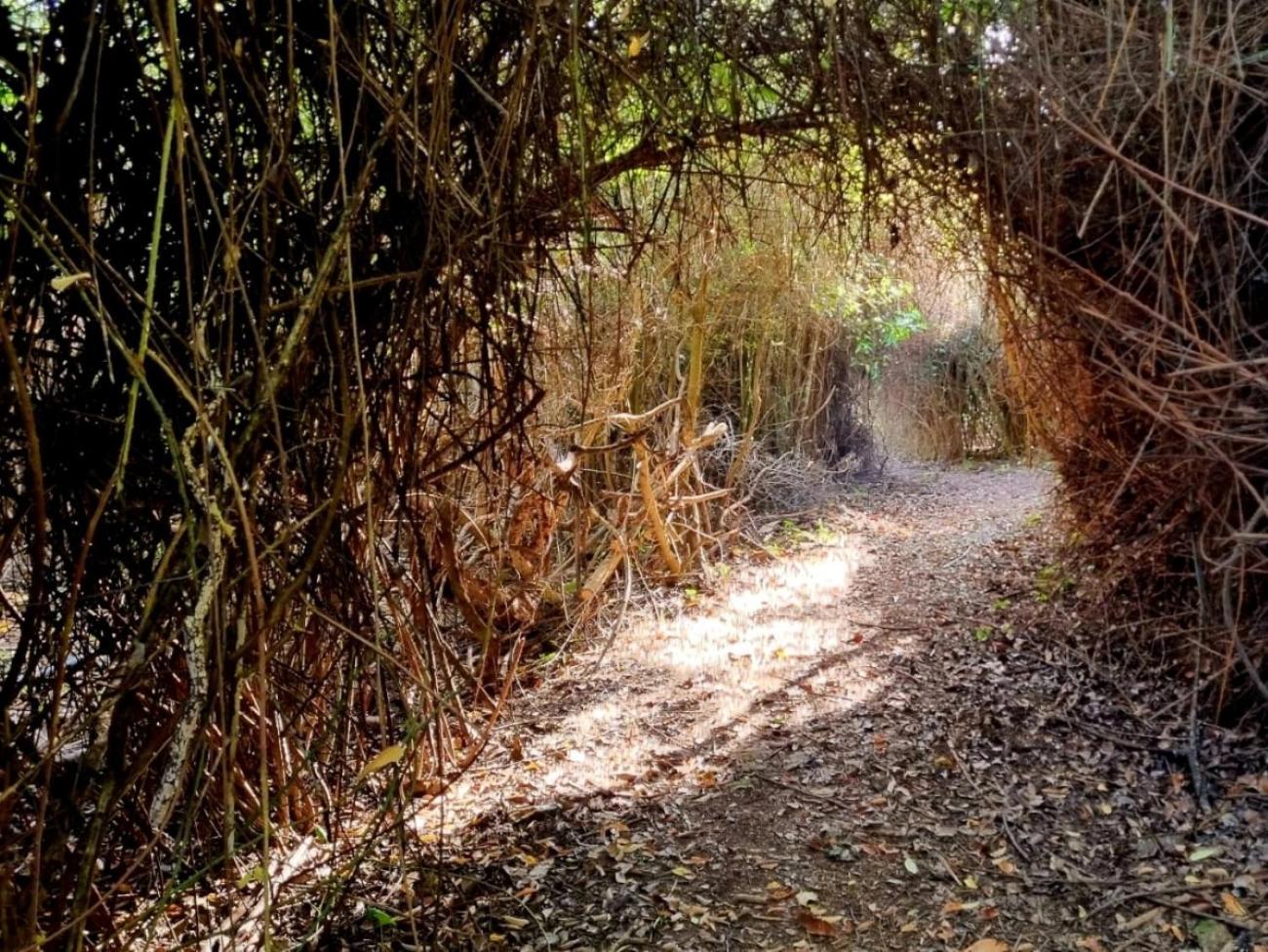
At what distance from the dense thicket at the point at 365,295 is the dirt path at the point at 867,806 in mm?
499

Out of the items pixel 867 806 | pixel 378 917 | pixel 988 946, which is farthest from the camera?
pixel 867 806

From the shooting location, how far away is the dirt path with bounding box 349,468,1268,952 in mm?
2484

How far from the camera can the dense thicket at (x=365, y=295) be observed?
60.3 inches

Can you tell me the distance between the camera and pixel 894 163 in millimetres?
3529

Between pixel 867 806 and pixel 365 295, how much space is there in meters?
2.49

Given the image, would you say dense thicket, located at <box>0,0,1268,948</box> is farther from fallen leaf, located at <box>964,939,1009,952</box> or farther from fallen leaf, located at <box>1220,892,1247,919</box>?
fallen leaf, located at <box>964,939,1009,952</box>

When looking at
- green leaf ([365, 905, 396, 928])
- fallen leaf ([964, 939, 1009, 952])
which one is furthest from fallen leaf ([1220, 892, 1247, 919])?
green leaf ([365, 905, 396, 928])

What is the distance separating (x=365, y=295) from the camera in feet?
6.82

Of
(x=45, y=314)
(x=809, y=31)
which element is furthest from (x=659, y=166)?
(x=45, y=314)

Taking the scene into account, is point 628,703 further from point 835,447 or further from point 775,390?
point 835,447

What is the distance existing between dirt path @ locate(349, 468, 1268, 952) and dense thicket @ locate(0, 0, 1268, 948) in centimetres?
50

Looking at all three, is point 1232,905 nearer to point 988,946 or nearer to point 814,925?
point 988,946

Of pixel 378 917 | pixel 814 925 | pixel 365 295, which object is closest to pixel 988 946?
pixel 814 925

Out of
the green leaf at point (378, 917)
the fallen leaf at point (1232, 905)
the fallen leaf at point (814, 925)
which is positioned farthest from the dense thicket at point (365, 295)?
the fallen leaf at point (814, 925)
